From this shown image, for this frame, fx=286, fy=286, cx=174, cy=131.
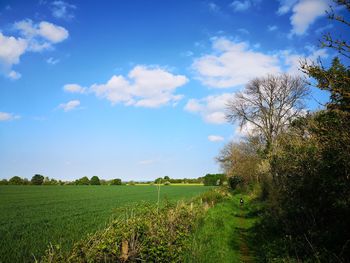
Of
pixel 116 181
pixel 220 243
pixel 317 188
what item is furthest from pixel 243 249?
pixel 116 181

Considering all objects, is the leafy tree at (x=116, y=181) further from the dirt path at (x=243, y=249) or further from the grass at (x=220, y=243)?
the dirt path at (x=243, y=249)

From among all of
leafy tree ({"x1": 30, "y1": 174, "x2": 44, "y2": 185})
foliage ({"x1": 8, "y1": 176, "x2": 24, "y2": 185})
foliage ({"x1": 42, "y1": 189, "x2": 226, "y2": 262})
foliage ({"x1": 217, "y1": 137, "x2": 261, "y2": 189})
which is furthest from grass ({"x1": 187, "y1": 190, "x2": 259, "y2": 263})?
leafy tree ({"x1": 30, "y1": 174, "x2": 44, "y2": 185})

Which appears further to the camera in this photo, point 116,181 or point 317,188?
point 116,181

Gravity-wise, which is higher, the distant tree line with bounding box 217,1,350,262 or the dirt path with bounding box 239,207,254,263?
the distant tree line with bounding box 217,1,350,262

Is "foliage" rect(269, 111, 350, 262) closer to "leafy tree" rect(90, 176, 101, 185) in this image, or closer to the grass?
the grass

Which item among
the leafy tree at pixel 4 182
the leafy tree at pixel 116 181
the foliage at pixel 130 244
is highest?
the foliage at pixel 130 244

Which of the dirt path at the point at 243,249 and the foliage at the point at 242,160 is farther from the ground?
the foliage at the point at 242,160

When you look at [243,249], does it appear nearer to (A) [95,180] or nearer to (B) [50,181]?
(B) [50,181]

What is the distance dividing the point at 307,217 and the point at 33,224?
1577 centimetres

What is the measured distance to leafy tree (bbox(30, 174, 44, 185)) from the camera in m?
92.2

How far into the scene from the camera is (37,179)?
307 ft

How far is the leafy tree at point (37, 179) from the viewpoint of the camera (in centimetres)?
9221

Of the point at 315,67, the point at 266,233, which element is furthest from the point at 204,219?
the point at 315,67

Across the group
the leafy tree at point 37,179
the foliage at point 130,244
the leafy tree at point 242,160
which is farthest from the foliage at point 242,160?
the leafy tree at point 37,179
